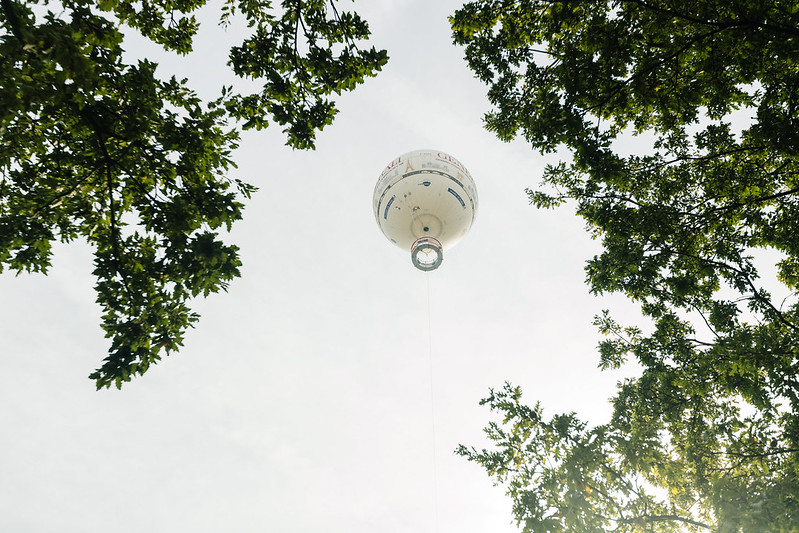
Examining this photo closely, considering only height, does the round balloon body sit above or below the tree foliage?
above

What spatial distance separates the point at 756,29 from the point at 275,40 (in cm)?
752

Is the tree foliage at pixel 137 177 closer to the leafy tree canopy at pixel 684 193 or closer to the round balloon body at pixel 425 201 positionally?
the leafy tree canopy at pixel 684 193

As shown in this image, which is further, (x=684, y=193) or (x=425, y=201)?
(x=425, y=201)

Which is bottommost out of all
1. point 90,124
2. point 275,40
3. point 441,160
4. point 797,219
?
point 90,124

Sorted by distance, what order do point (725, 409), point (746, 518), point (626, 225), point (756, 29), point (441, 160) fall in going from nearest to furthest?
point (756, 29), point (626, 225), point (746, 518), point (725, 409), point (441, 160)

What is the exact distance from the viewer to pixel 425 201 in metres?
16.3

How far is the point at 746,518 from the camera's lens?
408 inches

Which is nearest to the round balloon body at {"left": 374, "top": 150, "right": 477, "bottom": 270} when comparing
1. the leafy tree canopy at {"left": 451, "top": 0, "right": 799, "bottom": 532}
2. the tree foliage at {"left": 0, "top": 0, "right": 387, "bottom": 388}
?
the leafy tree canopy at {"left": 451, "top": 0, "right": 799, "bottom": 532}

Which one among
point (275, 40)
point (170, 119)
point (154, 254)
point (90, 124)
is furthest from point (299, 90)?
point (154, 254)

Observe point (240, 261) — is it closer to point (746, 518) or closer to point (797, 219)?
point (797, 219)

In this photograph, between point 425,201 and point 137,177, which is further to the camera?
point 425,201

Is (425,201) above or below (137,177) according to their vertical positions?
above

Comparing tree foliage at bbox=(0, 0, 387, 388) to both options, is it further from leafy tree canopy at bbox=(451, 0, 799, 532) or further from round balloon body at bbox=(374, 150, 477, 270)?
round balloon body at bbox=(374, 150, 477, 270)

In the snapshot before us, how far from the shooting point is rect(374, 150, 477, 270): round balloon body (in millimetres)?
16266
